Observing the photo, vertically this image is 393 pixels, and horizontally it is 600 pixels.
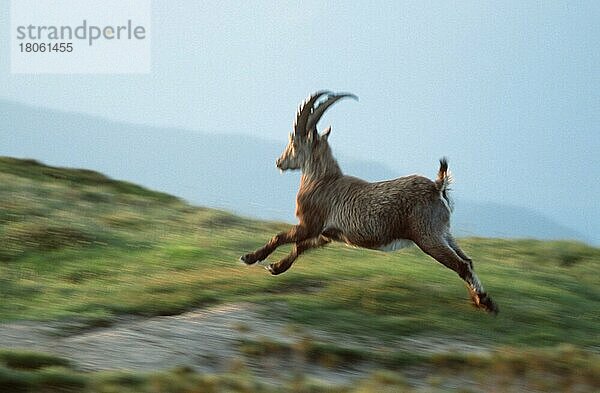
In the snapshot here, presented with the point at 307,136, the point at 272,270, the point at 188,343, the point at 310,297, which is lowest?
the point at 188,343

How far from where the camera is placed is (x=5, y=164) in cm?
2695

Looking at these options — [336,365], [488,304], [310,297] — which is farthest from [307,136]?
[336,365]

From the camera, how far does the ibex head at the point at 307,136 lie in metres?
13.3

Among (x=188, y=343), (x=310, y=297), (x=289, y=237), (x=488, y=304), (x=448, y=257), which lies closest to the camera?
(x=188, y=343)

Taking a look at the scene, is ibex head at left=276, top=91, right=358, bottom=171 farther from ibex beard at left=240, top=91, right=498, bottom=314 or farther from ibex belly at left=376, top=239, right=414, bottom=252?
ibex belly at left=376, top=239, right=414, bottom=252

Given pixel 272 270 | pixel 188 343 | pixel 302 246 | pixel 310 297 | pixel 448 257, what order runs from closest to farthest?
pixel 188 343 → pixel 448 257 → pixel 310 297 → pixel 302 246 → pixel 272 270

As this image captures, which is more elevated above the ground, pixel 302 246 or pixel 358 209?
pixel 358 209

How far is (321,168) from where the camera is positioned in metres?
13.5

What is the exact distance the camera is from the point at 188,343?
407 inches

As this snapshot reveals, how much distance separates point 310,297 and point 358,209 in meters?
1.28

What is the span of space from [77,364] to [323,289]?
460cm

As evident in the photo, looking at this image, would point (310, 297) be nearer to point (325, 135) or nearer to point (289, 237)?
point (289, 237)

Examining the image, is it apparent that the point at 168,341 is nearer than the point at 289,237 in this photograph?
Yes

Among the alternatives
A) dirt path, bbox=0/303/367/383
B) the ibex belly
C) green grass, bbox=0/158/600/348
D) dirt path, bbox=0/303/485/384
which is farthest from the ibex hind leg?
dirt path, bbox=0/303/367/383
